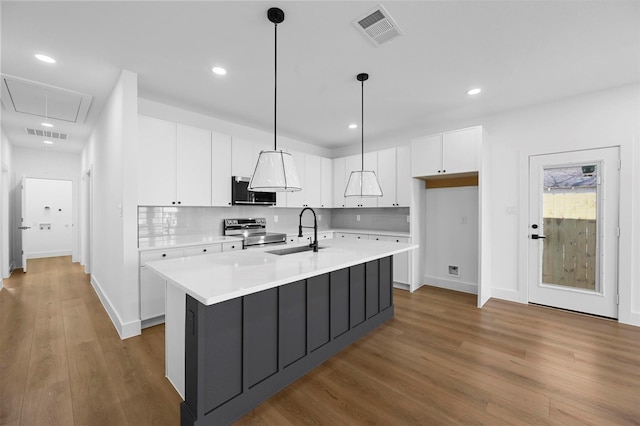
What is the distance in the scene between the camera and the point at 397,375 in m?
2.20

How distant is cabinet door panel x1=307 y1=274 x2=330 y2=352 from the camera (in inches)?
89.3

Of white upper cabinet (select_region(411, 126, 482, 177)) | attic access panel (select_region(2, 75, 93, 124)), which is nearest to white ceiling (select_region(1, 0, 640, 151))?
attic access panel (select_region(2, 75, 93, 124))

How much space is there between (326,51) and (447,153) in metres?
2.46

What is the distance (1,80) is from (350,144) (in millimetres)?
5025

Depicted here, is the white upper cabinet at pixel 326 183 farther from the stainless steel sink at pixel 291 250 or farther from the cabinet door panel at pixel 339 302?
the cabinet door panel at pixel 339 302

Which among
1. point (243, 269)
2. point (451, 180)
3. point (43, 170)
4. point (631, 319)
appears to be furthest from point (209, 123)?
point (631, 319)

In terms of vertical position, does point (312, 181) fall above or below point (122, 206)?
above

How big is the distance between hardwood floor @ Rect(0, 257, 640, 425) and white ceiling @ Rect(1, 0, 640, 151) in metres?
2.73

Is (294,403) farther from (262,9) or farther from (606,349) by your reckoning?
(606,349)

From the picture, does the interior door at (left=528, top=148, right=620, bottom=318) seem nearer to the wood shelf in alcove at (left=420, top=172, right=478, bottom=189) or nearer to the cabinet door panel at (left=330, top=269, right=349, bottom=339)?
the wood shelf in alcove at (left=420, top=172, right=478, bottom=189)

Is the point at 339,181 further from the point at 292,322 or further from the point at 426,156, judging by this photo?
the point at 292,322

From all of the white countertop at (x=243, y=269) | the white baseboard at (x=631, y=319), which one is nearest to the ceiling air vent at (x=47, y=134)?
the white countertop at (x=243, y=269)

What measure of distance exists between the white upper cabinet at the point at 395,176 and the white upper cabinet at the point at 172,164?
2892 millimetres

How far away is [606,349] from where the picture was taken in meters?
2.57
